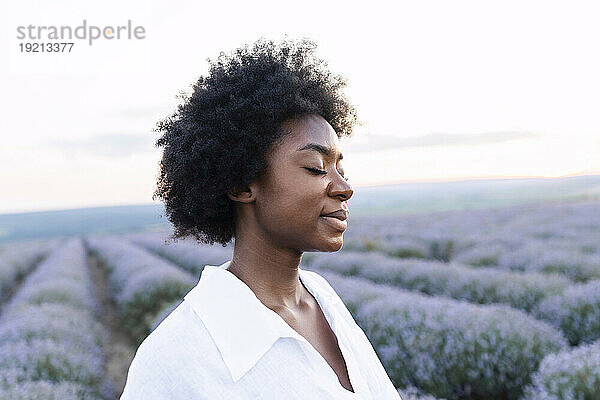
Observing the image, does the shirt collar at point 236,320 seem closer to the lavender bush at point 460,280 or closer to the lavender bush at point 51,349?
the lavender bush at point 51,349

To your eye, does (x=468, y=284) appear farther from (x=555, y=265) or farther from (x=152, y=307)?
(x=152, y=307)

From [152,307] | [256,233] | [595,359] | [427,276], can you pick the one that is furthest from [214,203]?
[152,307]

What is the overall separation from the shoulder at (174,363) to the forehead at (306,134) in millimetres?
485

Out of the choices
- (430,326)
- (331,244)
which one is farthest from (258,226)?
(430,326)

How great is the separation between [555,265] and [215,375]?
7144 millimetres

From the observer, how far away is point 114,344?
22.7ft

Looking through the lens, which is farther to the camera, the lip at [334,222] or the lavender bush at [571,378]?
the lavender bush at [571,378]

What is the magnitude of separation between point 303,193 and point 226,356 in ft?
1.36

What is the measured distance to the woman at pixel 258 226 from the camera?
4.22 feet

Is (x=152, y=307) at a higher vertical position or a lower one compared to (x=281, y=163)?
lower

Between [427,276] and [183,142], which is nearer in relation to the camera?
[183,142]

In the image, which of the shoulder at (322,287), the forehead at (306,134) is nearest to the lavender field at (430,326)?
the shoulder at (322,287)

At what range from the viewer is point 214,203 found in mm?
1565

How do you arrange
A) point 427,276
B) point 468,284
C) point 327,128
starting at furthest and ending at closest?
point 427,276 < point 468,284 < point 327,128
